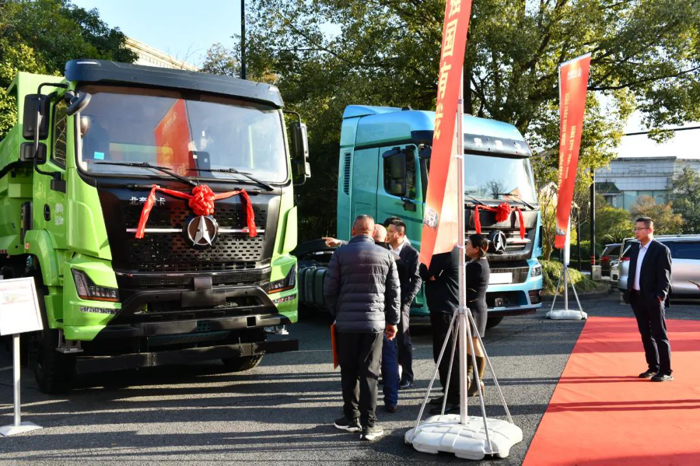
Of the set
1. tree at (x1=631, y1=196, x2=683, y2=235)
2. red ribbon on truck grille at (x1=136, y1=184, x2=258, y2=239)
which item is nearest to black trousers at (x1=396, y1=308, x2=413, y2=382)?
red ribbon on truck grille at (x1=136, y1=184, x2=258, y2=239)

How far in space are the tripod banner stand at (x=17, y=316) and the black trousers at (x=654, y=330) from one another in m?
6.14

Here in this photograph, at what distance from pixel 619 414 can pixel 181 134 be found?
489cm

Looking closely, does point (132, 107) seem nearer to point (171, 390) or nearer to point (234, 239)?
point (234, 239)

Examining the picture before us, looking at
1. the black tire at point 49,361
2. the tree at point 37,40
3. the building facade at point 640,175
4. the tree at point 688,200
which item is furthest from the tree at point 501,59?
the building facade at point 640,175

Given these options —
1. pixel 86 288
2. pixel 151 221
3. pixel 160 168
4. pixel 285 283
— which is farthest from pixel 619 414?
pixel 86 288

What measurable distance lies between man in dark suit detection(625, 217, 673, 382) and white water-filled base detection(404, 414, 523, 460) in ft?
9.37

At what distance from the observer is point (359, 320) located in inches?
219

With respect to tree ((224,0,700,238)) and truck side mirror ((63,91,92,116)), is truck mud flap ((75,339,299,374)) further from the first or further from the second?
tree ((224,0,700,238))

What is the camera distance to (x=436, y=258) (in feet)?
20.8

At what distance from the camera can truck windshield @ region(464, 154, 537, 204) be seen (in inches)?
405

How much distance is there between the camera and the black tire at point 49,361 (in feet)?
21.9

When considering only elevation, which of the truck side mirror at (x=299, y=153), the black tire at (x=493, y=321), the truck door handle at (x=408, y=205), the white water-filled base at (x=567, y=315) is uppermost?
the truck side mirror at (x=299, y=153)

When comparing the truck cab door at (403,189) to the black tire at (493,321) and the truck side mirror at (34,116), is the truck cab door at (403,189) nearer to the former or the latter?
the black tire at (493,321)

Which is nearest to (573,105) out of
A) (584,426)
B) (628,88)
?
(628,88)
